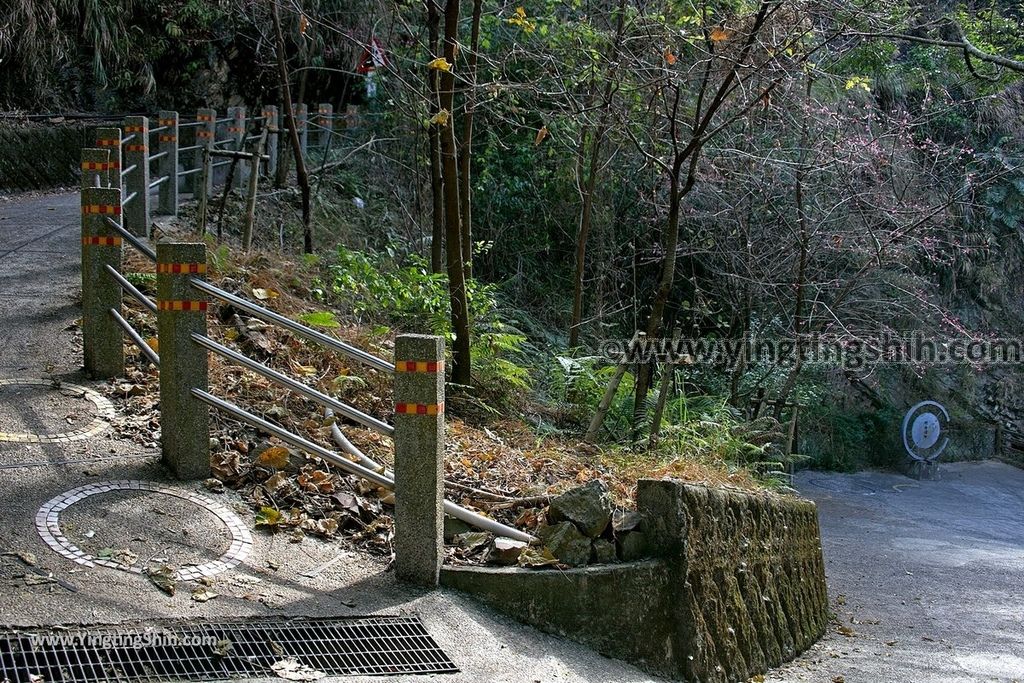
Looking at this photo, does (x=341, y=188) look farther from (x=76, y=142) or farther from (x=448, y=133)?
(x=448, y=133)

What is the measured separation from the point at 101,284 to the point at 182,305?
5.50 feet

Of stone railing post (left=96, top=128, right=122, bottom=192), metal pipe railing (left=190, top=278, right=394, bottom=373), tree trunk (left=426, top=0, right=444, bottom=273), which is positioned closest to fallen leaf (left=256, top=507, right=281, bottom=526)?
metal pipe railing (left=190, top=278, right=394, bottom=373)

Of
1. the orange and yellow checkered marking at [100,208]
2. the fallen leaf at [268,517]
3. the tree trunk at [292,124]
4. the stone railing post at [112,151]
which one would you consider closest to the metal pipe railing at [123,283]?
the orange and yellow checkered marking at [100,208]

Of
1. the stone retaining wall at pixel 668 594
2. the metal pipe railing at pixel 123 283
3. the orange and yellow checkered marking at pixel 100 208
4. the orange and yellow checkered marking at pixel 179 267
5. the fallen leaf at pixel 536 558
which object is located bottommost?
the stone retaining wall at pixel 668 594

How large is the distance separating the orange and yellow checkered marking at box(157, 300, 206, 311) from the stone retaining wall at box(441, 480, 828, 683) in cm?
218

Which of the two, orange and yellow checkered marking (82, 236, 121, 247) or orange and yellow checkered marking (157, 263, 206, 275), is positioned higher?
orange and yellow checkered marking (82, 236, 121, 247)

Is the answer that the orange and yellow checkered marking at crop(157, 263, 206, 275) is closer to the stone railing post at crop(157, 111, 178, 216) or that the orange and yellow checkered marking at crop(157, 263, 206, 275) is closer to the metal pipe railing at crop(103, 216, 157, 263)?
the metal pipe railing at crop(103, 216, 157, 263)

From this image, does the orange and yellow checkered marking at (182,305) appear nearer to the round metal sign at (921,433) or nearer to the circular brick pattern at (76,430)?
the circular brick pattern at (76,430)

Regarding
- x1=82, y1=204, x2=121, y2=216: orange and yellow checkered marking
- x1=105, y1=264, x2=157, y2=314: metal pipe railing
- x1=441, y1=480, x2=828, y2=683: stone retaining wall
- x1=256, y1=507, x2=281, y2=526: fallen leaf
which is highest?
x1=82, y1=204, x2=121, y2=216: orange and yellow checkered marking

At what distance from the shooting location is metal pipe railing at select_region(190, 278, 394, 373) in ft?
18.8

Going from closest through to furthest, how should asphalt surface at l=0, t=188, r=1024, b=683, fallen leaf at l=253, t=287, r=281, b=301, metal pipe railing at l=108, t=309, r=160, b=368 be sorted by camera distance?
asphalt surface at l=0, t=188, r=1024, b=683 → metal pipe railing at l=108, t=309, r=160, b=368 → fallen leaf at l=253, t=287, r=281, b=301

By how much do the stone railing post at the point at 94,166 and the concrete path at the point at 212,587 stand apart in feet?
8.69

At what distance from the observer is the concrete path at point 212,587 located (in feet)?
15.9

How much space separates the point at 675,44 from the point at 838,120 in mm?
4912
